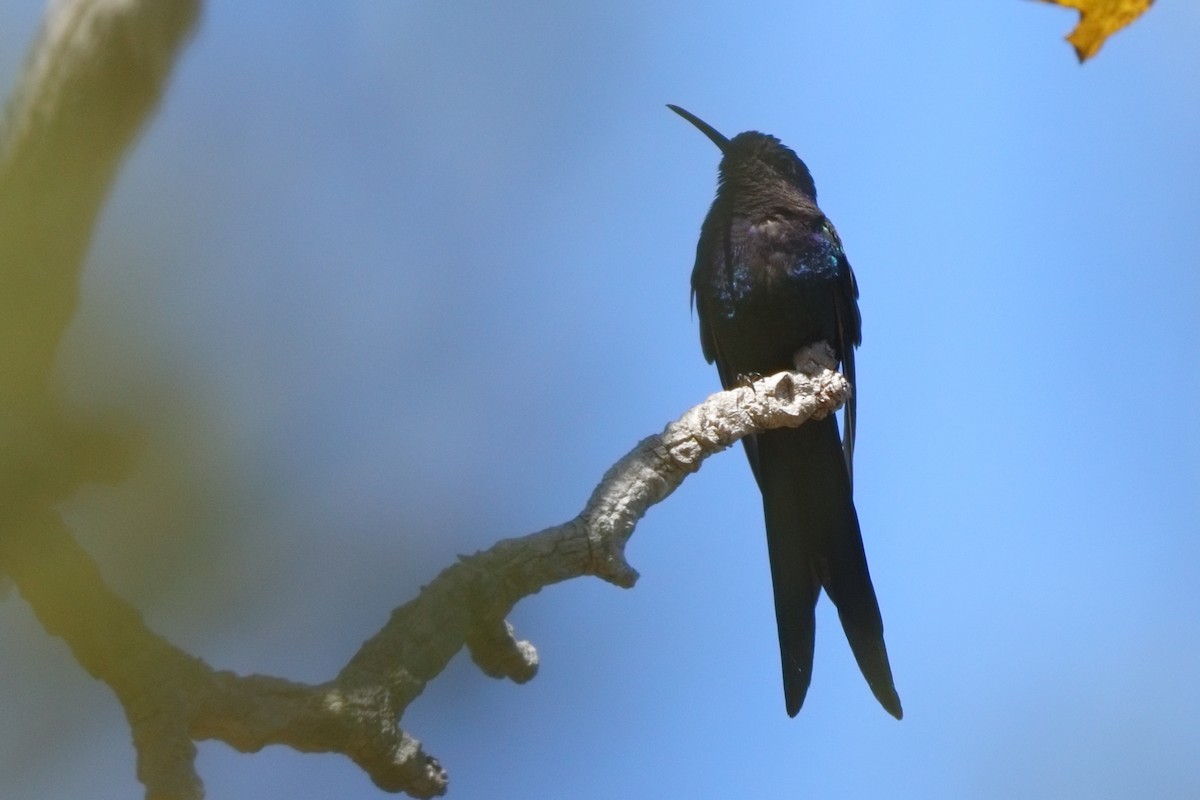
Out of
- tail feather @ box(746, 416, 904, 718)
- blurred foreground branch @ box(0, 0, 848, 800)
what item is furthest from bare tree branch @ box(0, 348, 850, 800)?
tail feather @ box(746, 416, 904, 718)

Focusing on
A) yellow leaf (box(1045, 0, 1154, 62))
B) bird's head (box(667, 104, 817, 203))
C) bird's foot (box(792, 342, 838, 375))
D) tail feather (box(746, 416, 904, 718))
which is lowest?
yellow leaf (box(1045, 0, 1154, 62))

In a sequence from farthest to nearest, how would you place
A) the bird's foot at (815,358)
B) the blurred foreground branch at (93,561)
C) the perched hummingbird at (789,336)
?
the perched hummingbird at (789,336), the bird's foot at (815,358), the blurred foreground branch at (93,561)

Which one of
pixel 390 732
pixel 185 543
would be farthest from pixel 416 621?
pixel 185 543

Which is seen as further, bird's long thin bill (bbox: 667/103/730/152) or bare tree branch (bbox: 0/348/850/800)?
bird's long thin bill (bbox: 667/103/730/152)

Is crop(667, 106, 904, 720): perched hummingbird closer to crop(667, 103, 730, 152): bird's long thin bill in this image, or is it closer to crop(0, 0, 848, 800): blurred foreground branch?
crop(667, 103, 730, 152): bird's long thin bill

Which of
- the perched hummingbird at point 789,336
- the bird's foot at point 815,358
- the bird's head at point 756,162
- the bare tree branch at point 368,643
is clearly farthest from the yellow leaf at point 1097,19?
the bird's head at point 756,162

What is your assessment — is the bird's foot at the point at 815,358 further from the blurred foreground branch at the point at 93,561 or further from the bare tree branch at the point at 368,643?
the blurred foreground branch at the point at 93,561
